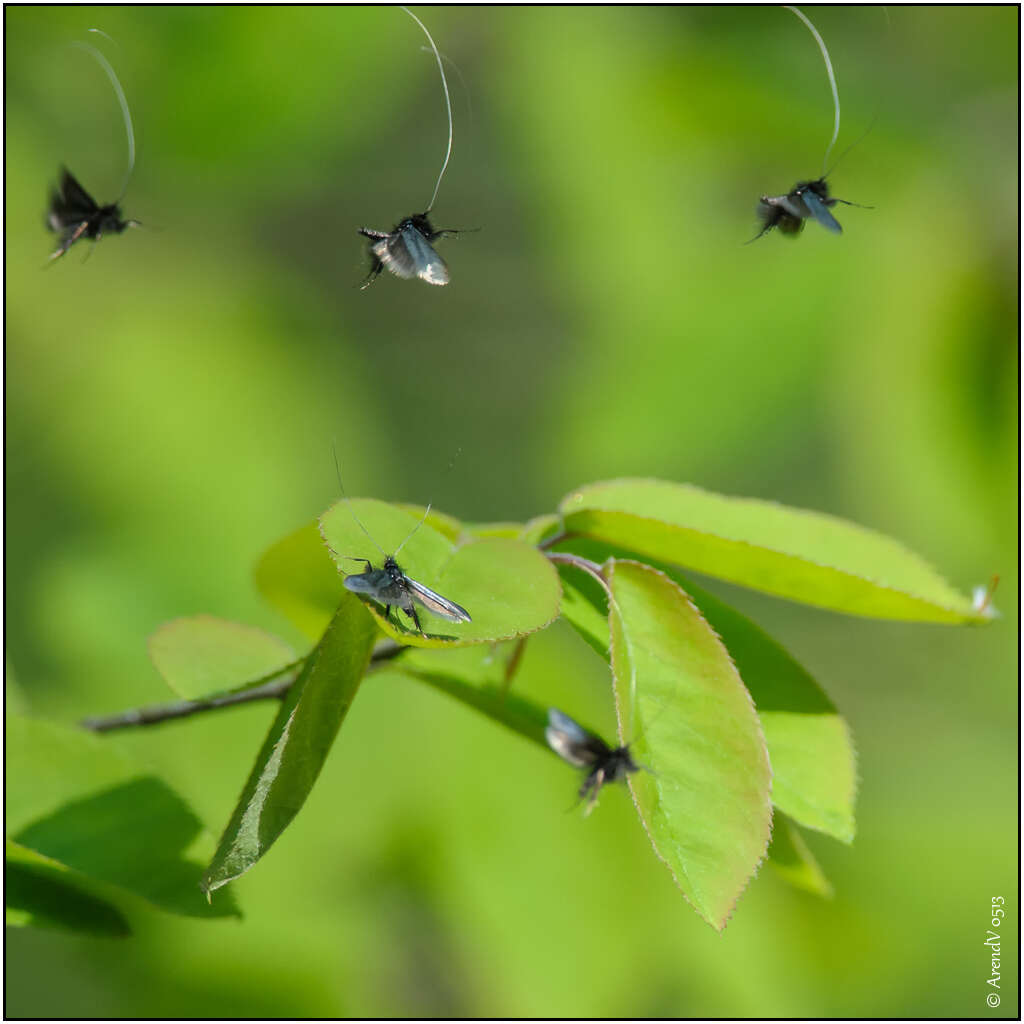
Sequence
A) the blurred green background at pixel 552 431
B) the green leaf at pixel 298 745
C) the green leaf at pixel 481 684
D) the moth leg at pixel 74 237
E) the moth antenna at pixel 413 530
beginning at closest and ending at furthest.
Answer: the green leaf at pixel 298 745 → the moth antenna at pixel 413 530 → the moth leg at pixel 74 237 → the green leaf at pixel 481 684 → the blurred green background at pixel 552 431

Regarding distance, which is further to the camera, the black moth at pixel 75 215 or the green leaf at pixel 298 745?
the black moth at pixel 75 215

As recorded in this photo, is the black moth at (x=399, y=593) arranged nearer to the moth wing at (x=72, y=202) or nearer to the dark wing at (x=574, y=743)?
the dark wing at (x=574, y=743)

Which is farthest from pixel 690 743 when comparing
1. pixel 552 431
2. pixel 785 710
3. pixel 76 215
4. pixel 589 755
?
pixel 552 431

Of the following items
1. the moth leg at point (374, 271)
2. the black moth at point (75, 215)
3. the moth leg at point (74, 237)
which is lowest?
the moth leg at point (374, 271)

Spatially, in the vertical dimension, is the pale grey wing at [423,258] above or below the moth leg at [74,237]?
below

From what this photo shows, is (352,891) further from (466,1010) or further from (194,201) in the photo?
(194,201)

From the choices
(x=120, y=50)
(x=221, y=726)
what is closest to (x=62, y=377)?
(x=120, y=50)

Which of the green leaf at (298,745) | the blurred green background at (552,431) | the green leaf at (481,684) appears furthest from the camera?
the blurred green background at (552,431)

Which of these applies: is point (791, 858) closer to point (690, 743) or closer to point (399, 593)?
point (690, 743)

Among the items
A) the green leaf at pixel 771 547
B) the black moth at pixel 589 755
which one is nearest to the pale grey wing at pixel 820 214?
the green leaf at pixel 771 547
